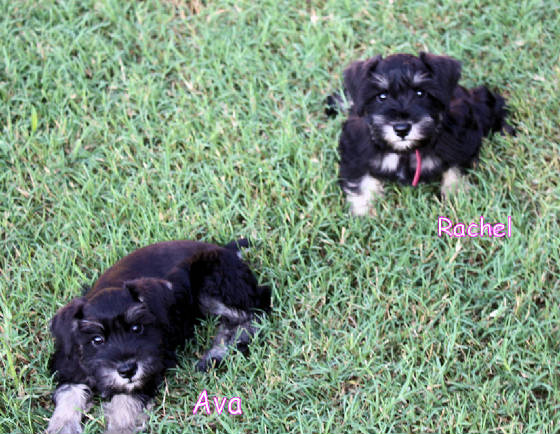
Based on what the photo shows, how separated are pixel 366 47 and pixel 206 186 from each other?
205 cm

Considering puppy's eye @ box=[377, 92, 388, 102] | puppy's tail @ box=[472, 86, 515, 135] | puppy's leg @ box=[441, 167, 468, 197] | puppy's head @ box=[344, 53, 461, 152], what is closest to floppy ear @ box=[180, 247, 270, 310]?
puppy's head @ box=[344, 53, 461, 152]

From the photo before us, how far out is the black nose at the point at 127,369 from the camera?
3719 millimetres

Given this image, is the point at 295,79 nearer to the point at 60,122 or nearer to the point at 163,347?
the point at 60,122

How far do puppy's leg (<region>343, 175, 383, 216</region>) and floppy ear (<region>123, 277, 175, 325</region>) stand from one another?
1.64 m

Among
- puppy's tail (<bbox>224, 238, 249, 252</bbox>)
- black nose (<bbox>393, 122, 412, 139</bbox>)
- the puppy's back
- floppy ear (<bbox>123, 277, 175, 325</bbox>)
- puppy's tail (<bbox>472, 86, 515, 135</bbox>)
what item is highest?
black nose (<bbox>393, 122, 412, 139</bbox>)

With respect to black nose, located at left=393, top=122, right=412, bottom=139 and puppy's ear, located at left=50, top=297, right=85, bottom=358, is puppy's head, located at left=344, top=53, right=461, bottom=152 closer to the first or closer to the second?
black nose, located at left=393, top=122, right=412, bottom=139

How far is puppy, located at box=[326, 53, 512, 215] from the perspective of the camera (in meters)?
4.56

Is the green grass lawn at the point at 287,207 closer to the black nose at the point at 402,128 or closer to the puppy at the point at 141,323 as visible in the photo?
the puppy at the point at 141,323

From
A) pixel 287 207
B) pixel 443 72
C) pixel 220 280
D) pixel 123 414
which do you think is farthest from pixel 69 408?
pixel 443 72

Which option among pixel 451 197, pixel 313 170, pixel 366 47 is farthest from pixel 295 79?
pixel 451 197

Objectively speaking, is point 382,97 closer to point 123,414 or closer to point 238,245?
point 238,245

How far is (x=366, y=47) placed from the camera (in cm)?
623

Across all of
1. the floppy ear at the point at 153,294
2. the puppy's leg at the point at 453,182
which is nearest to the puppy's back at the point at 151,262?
A: the floppy ear at the point at 153,294

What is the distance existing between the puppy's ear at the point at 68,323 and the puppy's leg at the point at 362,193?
2050mm
